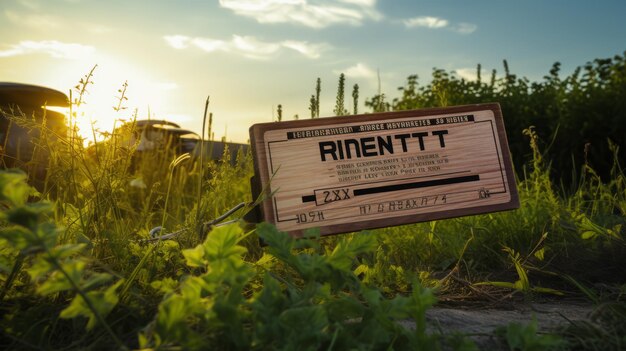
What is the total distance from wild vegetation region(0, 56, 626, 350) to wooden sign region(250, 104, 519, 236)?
21 centimetres

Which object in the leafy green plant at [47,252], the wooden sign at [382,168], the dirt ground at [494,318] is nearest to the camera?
the leafy green plant at [47,252]

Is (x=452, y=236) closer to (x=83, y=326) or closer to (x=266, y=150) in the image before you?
(x=266, y=150)

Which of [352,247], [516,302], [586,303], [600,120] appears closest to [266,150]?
[352,247]

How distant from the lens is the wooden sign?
7.10 ft

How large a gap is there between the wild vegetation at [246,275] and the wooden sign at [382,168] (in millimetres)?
206

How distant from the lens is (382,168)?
7.42ft

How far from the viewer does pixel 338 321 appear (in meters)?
1.33

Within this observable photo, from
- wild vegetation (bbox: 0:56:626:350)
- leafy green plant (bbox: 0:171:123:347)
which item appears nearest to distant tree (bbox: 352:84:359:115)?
wild vegetation (bbox: 0:56:626:350)

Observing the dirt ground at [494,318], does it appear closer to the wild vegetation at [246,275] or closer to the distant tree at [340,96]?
the wild vegetation at [246,275]

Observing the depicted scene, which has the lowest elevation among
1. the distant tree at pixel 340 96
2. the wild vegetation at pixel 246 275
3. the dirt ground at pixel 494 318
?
the dirt ground at pixel 494 318

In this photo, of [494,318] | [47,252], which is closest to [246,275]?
[47,252]

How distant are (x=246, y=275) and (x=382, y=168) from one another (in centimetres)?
113

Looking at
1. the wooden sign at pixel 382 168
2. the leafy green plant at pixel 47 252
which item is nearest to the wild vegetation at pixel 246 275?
the leafy green plant at pixel 47 252

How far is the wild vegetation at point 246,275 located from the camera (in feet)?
3.81
